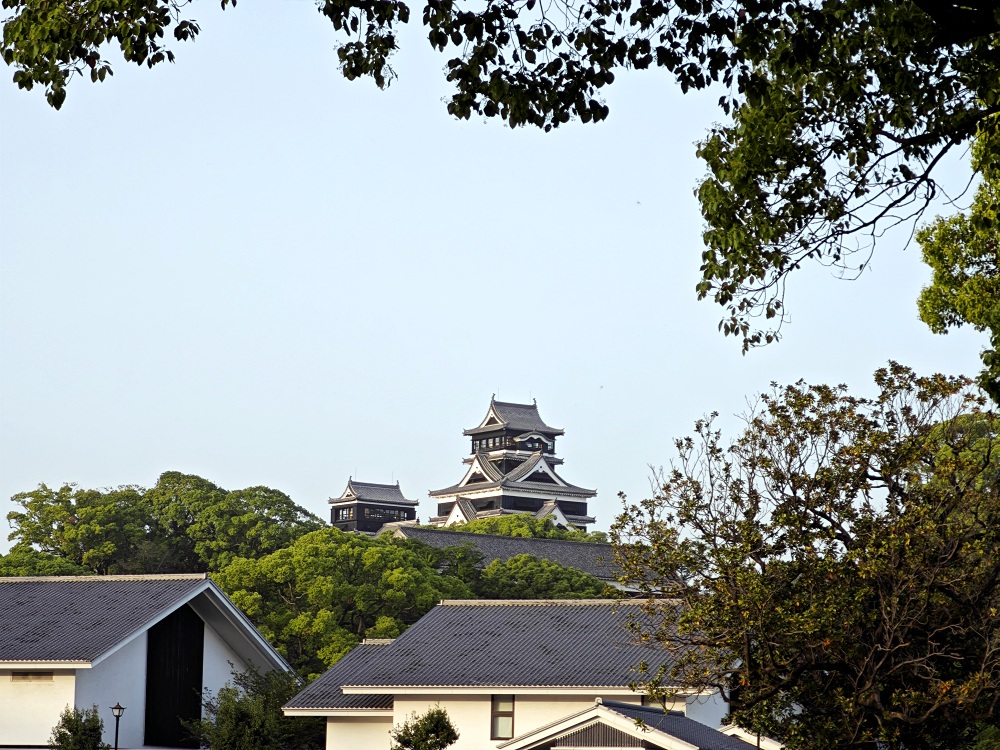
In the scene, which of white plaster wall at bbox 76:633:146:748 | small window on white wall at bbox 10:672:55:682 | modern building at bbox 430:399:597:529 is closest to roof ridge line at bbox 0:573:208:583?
white plaster wall at bbox 76:633:146:748

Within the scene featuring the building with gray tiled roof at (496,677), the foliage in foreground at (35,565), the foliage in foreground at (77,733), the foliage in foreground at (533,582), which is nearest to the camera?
the building with gray tiled roof at (496,677)

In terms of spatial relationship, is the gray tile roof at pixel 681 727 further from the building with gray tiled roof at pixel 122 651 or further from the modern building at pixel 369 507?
the modern building at pixel 369 507

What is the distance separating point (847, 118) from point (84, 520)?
4876cm

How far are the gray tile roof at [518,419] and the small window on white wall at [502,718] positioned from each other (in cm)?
7482

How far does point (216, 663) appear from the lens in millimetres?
33344

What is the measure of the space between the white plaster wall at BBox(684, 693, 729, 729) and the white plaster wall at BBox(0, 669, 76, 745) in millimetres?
13109

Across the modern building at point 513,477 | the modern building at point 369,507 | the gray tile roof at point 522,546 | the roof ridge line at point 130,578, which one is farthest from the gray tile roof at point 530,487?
the roof ridge line at point 130,578

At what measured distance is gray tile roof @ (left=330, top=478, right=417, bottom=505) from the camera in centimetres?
10956

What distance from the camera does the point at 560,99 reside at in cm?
884

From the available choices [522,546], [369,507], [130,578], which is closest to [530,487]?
[369,507]

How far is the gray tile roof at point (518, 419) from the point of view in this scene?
103m

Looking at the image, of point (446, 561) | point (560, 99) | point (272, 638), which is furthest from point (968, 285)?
point (446, 561)

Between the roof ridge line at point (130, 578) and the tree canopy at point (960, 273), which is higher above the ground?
the tree canopy at point (960, 273)

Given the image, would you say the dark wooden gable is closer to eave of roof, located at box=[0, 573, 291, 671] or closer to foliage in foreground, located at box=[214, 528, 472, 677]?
eave of roof, located at box=[0, 573, 291, 671]
